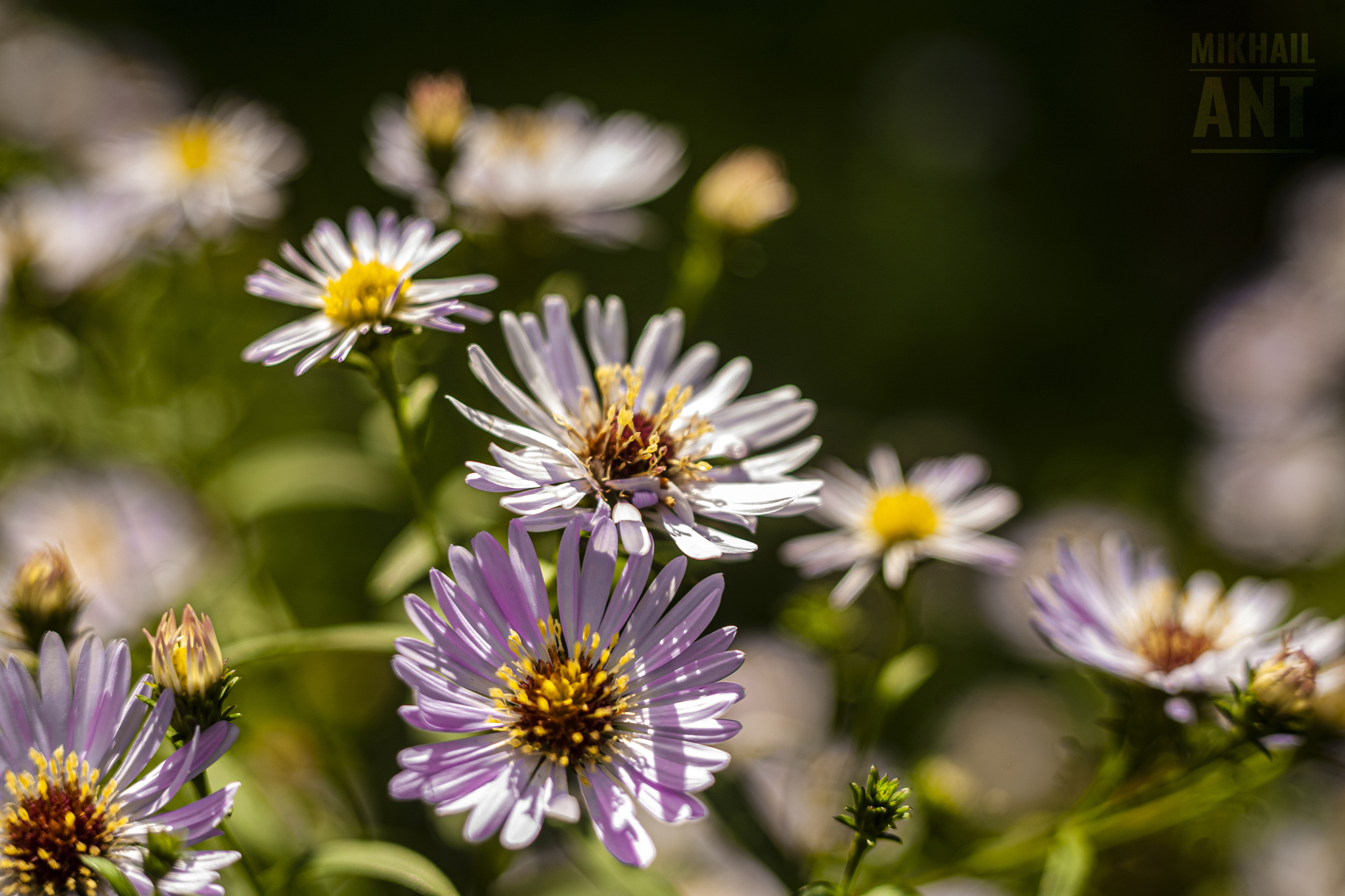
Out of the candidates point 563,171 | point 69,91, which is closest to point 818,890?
point 563,171

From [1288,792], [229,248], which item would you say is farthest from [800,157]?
[1288,792]

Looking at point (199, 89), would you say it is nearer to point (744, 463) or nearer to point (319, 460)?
point (319, 460)

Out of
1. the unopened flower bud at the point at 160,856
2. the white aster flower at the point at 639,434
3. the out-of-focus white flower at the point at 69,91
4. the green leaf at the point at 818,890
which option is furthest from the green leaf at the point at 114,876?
the out-of-focus white flower at the point at 69,91

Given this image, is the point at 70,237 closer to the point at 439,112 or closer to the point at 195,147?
the point at 195,147

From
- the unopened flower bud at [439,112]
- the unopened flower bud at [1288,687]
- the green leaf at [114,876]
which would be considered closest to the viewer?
the green leaf at [114,876]

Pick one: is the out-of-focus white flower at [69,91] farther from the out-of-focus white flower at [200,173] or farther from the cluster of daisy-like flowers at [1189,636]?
the cluster of daisy-like flowers at [1189,636]

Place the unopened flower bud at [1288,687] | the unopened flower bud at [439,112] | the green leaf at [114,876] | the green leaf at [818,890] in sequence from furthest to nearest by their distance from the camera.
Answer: the unopened flower bud at [439,112]
the unopened flower bud at [1288,687]
the green leaf at [818,890]
the green leaf at [114,876]
